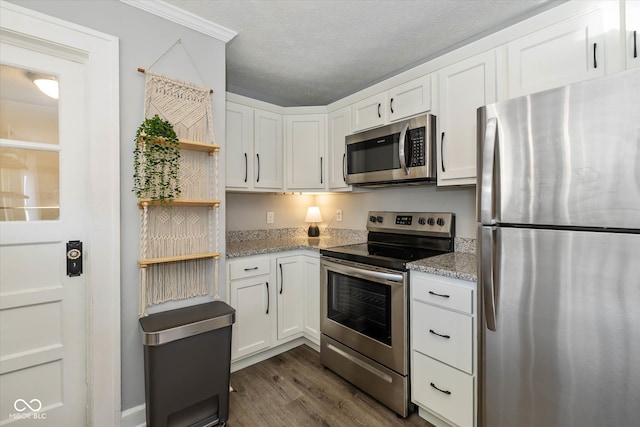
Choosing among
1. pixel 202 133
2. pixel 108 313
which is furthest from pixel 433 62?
pixel 108 313

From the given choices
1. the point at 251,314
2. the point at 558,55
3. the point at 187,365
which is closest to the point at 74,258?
the point at 187,365

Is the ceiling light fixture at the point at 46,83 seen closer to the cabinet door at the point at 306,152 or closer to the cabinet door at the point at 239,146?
the cabinet door at the point at 239,146

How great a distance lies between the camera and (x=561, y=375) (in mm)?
1076

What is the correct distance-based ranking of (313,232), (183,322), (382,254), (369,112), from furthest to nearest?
(313,232) < (369,112) < (382,254) < (183,322)

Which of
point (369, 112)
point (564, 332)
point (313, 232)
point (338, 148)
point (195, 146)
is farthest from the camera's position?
point (313, 232)

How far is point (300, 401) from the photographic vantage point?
1.93m

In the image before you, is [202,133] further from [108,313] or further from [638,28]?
[638,28]

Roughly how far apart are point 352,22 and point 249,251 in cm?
173

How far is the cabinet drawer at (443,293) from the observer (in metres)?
1.52

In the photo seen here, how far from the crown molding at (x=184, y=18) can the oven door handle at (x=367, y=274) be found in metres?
1.76

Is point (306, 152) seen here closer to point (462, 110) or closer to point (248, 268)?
point (248, 268)

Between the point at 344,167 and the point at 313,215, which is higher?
the point at 344,167

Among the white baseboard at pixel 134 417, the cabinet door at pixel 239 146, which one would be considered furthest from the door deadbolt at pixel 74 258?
the cabinet door at pixel 239 146

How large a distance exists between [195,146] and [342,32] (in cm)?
124
